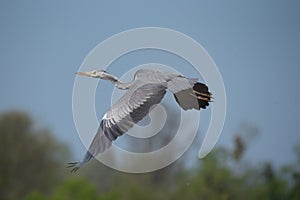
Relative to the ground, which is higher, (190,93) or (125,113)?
(190,93)

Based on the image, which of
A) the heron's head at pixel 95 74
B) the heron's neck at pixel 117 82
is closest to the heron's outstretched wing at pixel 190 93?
the heron's neck at pixel 117 82

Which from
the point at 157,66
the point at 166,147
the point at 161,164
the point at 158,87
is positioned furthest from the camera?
the point at 161,164

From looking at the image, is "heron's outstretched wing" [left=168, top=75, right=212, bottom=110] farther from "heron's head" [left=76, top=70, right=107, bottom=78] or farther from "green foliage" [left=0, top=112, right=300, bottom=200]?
"green foliage" [left=0, top=112, right=300, bottom=200]

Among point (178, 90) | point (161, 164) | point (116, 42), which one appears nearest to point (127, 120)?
point (178, 90)

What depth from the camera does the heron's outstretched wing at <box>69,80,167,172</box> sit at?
20.9 feet

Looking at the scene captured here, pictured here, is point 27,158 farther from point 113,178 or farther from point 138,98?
point 138,98

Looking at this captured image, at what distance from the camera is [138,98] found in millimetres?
6707

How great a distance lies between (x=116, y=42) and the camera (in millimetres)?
8562

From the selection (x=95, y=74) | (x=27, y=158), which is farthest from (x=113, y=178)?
(x=95, y=74)

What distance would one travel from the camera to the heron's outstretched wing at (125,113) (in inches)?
251

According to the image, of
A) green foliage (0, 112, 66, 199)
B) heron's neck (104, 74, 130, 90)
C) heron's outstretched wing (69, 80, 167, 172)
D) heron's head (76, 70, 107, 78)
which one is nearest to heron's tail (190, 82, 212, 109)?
heron's outstretched wing (69, 80, 167, 172)

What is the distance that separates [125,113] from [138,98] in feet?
0.69

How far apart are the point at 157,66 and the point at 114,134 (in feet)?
5.22

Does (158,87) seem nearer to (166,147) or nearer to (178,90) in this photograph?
(178,90)
